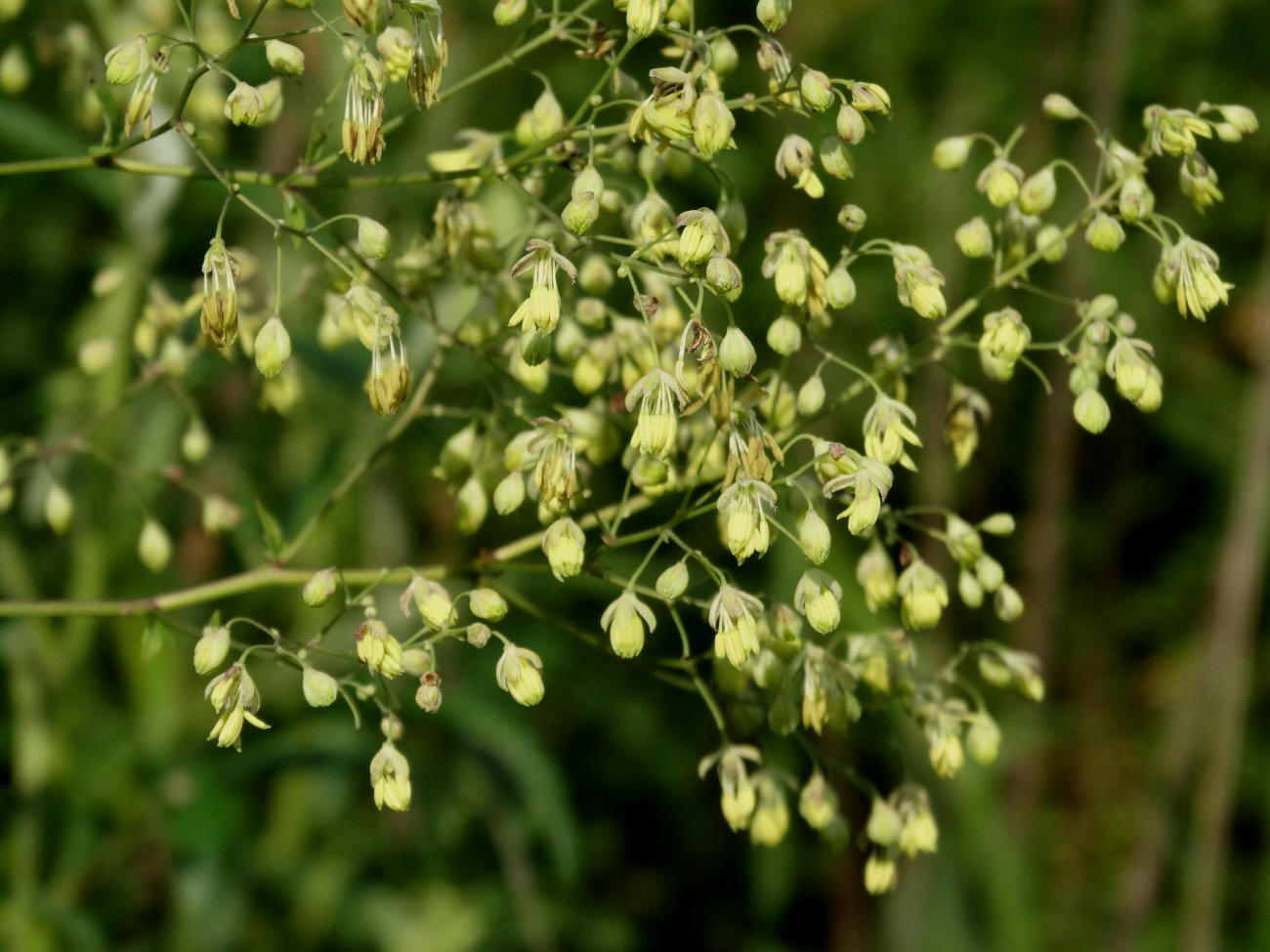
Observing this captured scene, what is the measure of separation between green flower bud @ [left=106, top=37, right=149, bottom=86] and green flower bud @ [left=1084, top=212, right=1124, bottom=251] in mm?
916

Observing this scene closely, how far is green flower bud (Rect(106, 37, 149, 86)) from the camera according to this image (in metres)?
1.33

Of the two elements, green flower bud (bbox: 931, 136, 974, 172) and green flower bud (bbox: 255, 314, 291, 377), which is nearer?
green flower bud (bbox: 255, 314, 291, 377)

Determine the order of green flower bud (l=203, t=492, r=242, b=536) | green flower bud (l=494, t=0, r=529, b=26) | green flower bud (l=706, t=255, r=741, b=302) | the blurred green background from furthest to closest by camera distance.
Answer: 1. the blurred green background
2. green flower bud (l=203, t=492, r=242, b=536)
3. green flower bud (l=494, t=0, r=529, b=26)
4. green flower bud (l=706, t=255, r=741, b=302)

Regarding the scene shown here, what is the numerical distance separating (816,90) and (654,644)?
2655 mm

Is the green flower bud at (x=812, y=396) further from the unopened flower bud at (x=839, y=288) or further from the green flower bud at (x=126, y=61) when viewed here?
the green flower bud at (x=126, y=61)

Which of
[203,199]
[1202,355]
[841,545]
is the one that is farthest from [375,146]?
[1202,355]

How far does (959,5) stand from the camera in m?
4.47

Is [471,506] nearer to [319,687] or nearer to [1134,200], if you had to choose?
[319,687]

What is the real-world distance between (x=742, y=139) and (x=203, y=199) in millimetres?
1698

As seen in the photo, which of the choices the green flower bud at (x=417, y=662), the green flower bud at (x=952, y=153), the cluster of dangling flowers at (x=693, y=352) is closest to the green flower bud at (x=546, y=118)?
the cluster of dangling flowers at (x=693, y=352)

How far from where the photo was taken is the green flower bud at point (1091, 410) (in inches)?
56.3

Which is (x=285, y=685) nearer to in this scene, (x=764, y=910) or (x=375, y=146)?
(x=764, y=910)

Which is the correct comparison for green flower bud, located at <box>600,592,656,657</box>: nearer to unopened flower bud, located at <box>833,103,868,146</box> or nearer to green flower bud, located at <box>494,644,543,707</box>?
green flower bud, located at <box>494,644,543,707</box>

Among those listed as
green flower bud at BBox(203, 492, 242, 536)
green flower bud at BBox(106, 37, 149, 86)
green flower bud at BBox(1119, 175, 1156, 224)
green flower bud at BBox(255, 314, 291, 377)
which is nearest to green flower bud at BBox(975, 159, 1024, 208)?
green flower bud at BBox(1119, 175, 1156, 224)
